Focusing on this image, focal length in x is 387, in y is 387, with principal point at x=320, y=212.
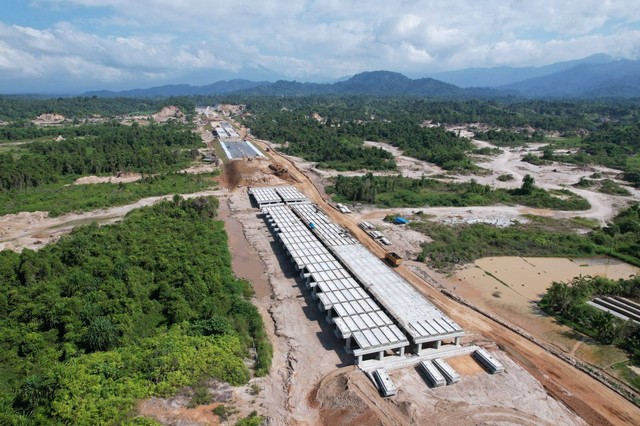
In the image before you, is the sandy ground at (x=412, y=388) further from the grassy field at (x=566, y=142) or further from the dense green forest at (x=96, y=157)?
the grassy field at (x=566, y=142)

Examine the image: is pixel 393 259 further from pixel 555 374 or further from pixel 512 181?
pixel 512 181

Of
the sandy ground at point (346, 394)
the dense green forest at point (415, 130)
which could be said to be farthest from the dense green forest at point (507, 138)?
the sandy ground at point (346, 394)

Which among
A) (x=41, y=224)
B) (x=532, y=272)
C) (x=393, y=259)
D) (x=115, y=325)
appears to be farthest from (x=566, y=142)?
(x=41, y=224)

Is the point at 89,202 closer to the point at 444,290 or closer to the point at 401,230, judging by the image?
the point at 401,230

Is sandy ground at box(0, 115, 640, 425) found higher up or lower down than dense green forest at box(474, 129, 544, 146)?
lower down

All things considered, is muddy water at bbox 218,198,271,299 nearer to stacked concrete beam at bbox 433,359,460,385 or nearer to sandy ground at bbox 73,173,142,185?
stacked concrete beam at bbox 433,359,460,385

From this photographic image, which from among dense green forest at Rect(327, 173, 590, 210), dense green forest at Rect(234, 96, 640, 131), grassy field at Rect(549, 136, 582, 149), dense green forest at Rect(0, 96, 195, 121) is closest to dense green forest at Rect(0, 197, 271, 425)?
dense green forest at Rect(327, 173, 590, 210)
